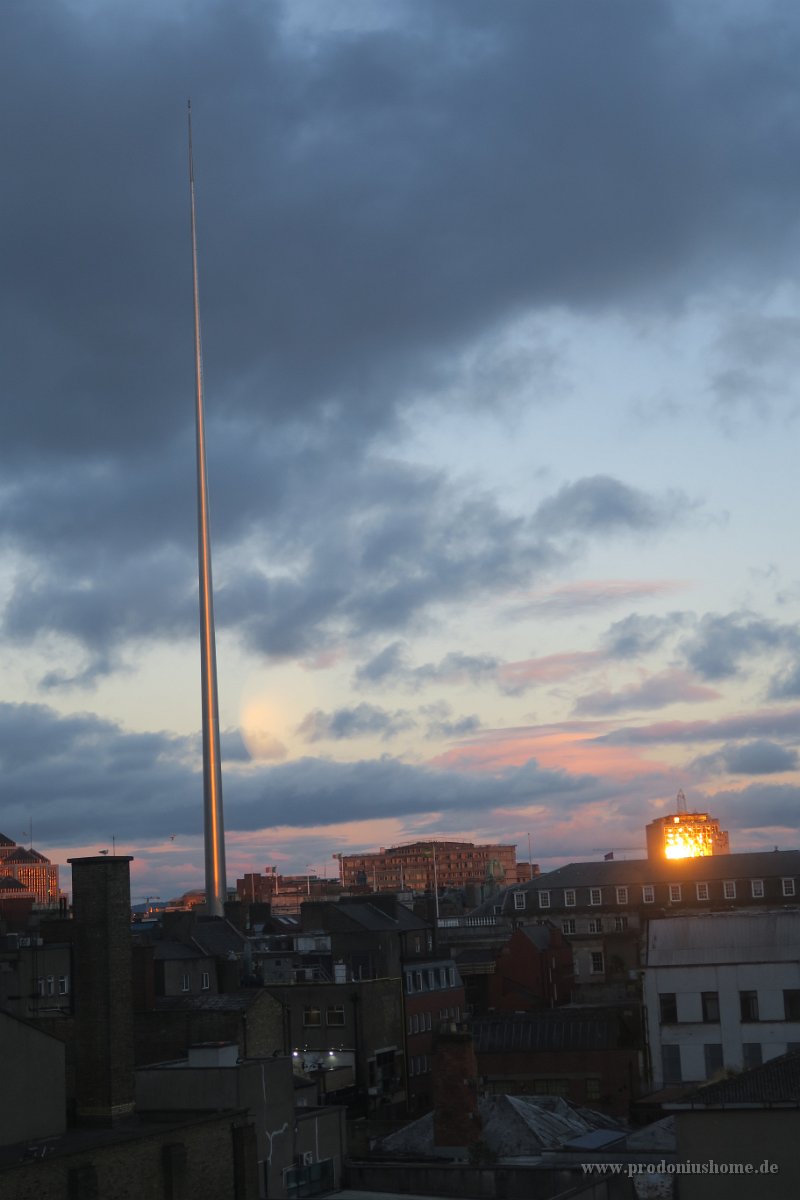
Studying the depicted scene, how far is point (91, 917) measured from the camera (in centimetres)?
3891

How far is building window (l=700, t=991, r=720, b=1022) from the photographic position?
69188 mm

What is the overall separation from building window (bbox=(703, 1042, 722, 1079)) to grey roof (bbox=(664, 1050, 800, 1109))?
27.7m

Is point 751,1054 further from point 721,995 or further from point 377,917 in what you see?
point 377,917

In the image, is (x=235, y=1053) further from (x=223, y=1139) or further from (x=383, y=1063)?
(x=383, y=1063)

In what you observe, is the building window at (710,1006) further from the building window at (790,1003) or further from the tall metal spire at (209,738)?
the tall metal spire at (209,738)

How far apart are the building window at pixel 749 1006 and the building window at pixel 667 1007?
325 centimetres

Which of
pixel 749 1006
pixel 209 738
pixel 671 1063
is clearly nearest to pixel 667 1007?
pixel 671 1063

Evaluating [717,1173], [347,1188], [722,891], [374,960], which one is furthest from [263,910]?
Answer: [717,1173]

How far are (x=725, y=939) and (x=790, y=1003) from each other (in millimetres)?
4625

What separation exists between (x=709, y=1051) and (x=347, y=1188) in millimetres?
31084

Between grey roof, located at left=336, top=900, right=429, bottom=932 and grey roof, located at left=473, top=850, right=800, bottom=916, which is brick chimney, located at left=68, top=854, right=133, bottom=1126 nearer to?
grey roof, located at left=336, top=900, right=429, bottom=932

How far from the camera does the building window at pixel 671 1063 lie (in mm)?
69562

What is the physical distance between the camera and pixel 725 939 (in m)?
71.1

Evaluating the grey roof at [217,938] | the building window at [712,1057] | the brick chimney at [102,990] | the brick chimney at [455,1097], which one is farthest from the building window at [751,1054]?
the brick chimney at [102,990]
